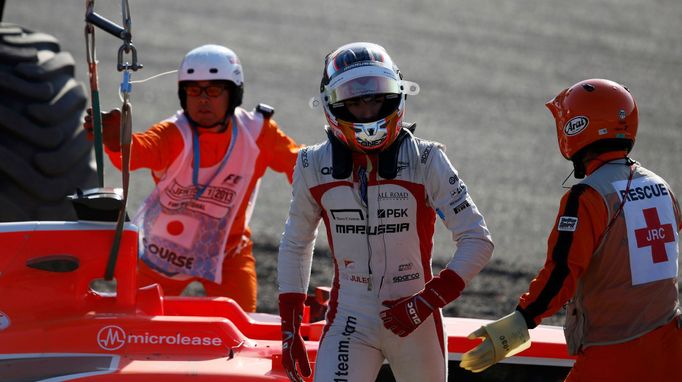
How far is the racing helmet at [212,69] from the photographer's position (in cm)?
707

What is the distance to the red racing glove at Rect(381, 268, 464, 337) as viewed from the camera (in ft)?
16.2

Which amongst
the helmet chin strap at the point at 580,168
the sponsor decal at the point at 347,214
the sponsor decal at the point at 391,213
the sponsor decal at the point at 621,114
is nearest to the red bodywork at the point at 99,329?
the sponsor decal at the point at 347,214

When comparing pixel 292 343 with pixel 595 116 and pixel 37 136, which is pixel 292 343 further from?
pixel 37 136

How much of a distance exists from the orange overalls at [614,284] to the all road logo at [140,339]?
1588mm

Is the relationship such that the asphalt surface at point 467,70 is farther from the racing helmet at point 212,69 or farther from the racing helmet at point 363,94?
the racing helmet at point 363,94

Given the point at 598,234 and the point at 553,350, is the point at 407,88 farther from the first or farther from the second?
the point at 553,350

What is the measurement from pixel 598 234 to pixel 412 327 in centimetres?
83

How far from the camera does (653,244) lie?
4.82 metres

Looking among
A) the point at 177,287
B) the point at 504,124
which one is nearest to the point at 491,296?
the point at 177,287

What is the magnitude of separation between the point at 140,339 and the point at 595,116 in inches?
89.7

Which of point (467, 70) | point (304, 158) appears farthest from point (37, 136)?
point (467, 70)

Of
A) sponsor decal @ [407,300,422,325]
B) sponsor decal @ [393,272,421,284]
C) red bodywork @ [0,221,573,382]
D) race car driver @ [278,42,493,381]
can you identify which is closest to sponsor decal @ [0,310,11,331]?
red bodywork @ [0,221,573,382]

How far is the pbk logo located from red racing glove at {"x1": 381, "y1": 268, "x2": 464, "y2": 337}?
135 cm

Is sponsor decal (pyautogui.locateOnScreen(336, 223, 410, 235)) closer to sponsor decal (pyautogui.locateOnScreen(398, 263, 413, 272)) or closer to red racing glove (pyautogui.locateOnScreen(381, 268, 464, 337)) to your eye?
sponsor decal (pyautogui.locateOnScreen(398, 263, 413, 272))
